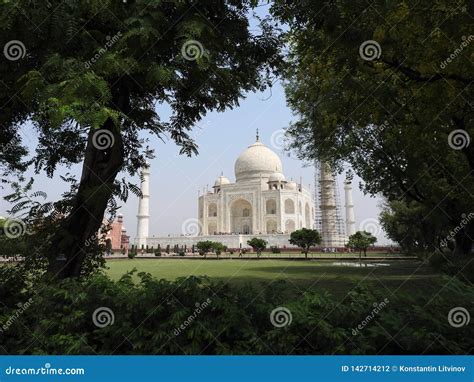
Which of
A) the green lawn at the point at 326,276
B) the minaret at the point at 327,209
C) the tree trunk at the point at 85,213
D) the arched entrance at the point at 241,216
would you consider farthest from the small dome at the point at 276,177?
the tree trunk at the point at 85,213

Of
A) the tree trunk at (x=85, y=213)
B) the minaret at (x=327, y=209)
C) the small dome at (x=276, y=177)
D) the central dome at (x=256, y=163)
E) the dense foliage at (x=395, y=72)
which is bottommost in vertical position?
the tree trunk at (x=85, y=213)

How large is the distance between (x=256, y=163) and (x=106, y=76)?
58770 mm

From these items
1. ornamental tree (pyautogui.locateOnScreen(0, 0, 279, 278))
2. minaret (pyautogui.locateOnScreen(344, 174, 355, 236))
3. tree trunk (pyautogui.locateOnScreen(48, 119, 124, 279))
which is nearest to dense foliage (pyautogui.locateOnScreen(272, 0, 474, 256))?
ornamental tree (pyautogui.locateOnScreen(0, 0, 279, 278))

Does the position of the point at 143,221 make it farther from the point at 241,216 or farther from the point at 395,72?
the point at 395,72

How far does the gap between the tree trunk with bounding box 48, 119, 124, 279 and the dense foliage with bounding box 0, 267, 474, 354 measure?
814 mm

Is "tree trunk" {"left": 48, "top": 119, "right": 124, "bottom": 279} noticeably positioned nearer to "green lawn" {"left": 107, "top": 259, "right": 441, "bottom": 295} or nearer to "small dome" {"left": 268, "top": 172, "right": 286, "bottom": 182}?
"green lawn" {"left": 107, "top": 259, "right": 441, "bottom": 295}

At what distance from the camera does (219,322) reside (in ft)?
11.6

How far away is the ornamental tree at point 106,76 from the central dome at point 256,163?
2175 inches

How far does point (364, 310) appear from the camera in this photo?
11.8ft

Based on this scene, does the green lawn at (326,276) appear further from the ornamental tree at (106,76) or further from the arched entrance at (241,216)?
the arched entrance at (241,216)

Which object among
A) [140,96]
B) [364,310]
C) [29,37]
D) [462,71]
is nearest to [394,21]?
[462,71]

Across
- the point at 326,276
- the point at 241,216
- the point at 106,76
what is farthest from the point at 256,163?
the point at 106,76

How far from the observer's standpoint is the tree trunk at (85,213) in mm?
5052

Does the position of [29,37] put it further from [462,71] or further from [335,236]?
[335,236]
